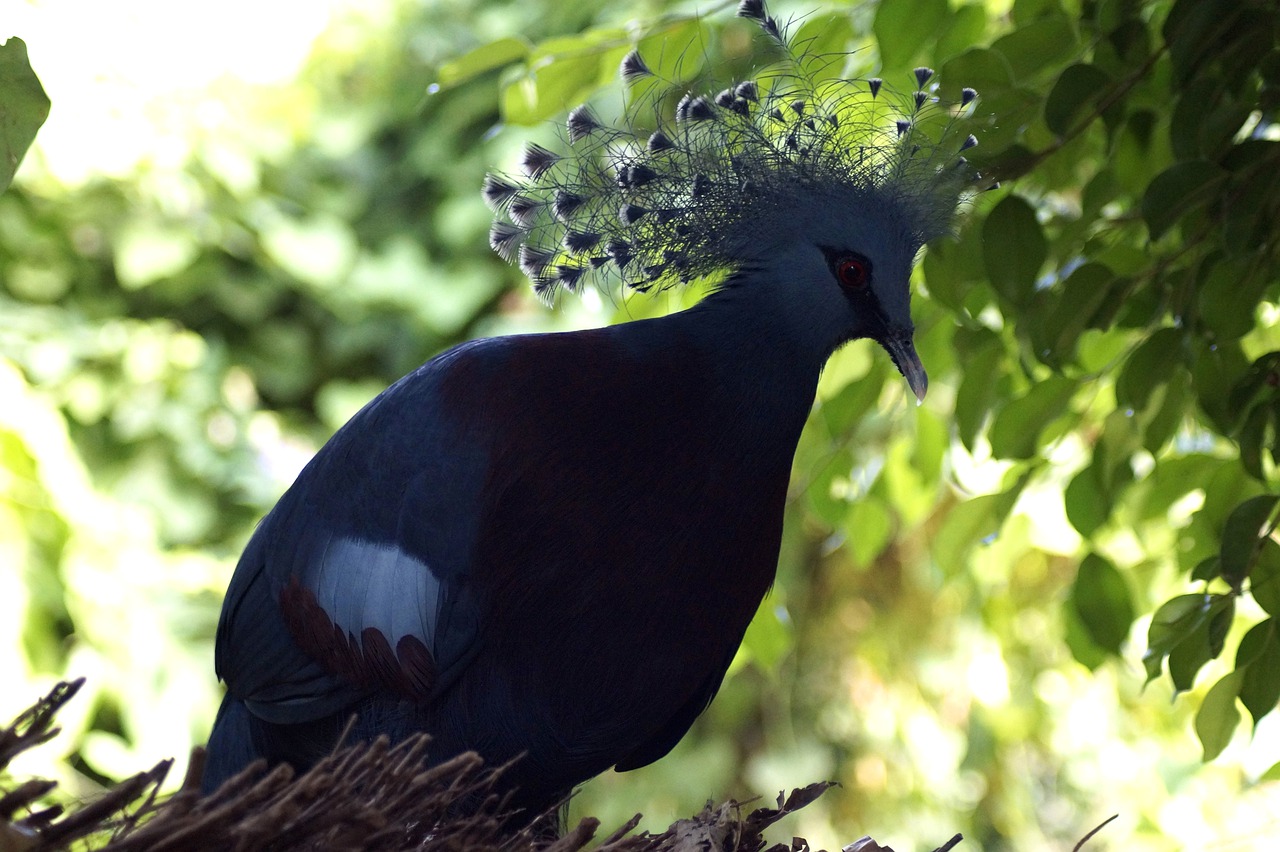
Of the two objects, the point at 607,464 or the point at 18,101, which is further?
the point at 607,464

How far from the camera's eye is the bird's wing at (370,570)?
956mm

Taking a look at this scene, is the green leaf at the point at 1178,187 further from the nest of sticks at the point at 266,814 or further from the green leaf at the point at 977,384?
the nest of sticks at the point at 266,814

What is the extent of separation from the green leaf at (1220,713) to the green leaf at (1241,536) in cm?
13

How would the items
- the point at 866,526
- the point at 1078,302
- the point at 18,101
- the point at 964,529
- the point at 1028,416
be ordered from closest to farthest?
the point at 18,101 → the point at 1078,302 → the point at 1028,416 → the point at 964,529 → the point at 866,526

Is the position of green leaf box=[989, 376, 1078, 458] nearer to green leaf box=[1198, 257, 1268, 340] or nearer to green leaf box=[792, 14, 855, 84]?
green leaf box=[1198, 257, 1268, 340]

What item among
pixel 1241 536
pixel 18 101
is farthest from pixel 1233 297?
pixel 18 101

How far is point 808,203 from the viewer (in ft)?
3.50

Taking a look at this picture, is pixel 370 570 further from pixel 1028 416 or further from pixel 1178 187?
pixel 1178 187

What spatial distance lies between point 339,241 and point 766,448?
2.47m

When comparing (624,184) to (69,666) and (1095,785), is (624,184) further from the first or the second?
(1095,785)

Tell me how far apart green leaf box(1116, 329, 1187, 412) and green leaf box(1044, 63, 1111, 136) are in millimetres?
216

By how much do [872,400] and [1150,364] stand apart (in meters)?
0.29

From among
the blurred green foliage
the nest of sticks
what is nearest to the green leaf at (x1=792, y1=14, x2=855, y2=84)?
the blurred green foliage

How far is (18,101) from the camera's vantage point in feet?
2.53
